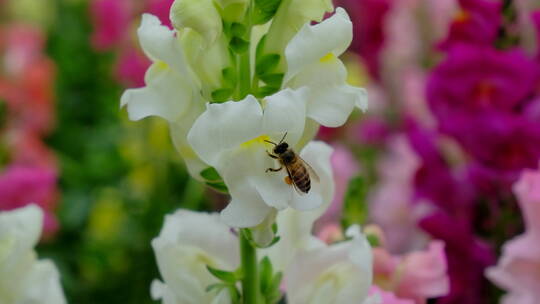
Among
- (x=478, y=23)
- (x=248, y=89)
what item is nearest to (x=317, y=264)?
(x=248, y=89)

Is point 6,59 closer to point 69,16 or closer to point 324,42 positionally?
point 69,16

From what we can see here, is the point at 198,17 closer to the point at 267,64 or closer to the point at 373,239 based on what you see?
the point at 267,64

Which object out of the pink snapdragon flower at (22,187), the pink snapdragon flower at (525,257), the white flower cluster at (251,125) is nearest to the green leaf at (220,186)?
the white flower cluster at (251,125)

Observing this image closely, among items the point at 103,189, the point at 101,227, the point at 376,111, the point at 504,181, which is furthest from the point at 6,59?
the point at 504,181

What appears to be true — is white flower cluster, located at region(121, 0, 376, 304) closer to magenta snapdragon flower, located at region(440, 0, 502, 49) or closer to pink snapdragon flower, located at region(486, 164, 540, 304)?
pink snapdragon flower, located at region(486, 164, 540, 304)

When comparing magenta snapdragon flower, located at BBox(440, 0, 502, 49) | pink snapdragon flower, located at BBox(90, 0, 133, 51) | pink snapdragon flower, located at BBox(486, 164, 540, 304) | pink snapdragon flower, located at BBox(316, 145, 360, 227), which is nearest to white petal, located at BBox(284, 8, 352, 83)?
pink snapdragon flower, located at BBox(486, 164, 540, 304)

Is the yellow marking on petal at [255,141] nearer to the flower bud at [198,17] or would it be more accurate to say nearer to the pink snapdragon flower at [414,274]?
the flower bud at [198,17]
